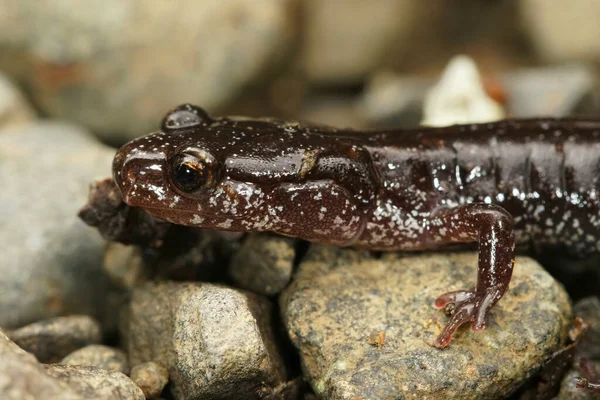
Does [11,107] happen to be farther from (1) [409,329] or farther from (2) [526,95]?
(2) [526,95]

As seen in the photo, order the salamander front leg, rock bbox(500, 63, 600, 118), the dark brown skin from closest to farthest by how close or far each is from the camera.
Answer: the salamander front leg, the dark brown skin, rock bbox(500, 63, 600, 118)

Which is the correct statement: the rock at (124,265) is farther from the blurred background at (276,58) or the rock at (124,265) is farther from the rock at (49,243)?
the blurred background at (276,58)

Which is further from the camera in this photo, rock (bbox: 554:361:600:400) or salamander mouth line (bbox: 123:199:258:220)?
salamander mouth line (bbox: 123:199:258:220)

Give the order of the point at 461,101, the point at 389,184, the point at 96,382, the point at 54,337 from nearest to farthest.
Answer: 1. the point at 96,382
2. the point at 54,337
3. the point at 389,184
4. the point at 461,101

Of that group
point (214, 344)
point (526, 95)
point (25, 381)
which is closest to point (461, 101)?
point (526, 95)

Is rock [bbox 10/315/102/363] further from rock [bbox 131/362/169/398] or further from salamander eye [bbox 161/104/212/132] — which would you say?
salamander eye [bbox 161/104/212/132]

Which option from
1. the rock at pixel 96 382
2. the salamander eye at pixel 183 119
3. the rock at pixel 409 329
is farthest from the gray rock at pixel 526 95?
the rock at pixel 96 382

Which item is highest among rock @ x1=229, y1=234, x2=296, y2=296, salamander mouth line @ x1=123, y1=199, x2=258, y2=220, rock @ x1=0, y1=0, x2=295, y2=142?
rock @ x1=0, y1=0, x2=295, y2=142

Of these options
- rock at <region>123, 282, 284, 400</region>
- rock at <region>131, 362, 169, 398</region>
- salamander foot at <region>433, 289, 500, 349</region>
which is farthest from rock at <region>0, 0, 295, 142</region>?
salamander foot at <region>433, 289, 500, 349</region>
